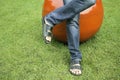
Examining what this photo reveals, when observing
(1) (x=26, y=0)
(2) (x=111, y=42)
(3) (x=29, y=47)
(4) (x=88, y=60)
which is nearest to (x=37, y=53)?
(3) (x=29, y=47)

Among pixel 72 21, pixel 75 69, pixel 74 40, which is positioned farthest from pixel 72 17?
pixel 75 69

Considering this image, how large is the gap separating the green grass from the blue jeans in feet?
0.65

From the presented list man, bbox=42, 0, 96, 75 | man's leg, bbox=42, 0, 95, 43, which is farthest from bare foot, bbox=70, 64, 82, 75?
man's leg, bbox=42, 0, 95, 43

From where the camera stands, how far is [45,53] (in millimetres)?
2803

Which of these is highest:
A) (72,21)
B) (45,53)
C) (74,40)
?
(72,21)

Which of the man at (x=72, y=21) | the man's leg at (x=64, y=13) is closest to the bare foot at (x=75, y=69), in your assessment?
the man at (x=72, y=21)

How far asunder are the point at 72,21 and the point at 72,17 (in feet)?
0.14

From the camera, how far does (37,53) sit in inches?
111

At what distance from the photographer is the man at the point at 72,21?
2.48m

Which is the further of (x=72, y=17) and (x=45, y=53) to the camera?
(x=45, y=53)

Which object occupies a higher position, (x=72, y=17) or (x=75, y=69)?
(x=72, y=17)

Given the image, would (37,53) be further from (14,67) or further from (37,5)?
(37,5)

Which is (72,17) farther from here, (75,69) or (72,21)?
(75,69)

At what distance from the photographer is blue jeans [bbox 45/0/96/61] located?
2.47m
